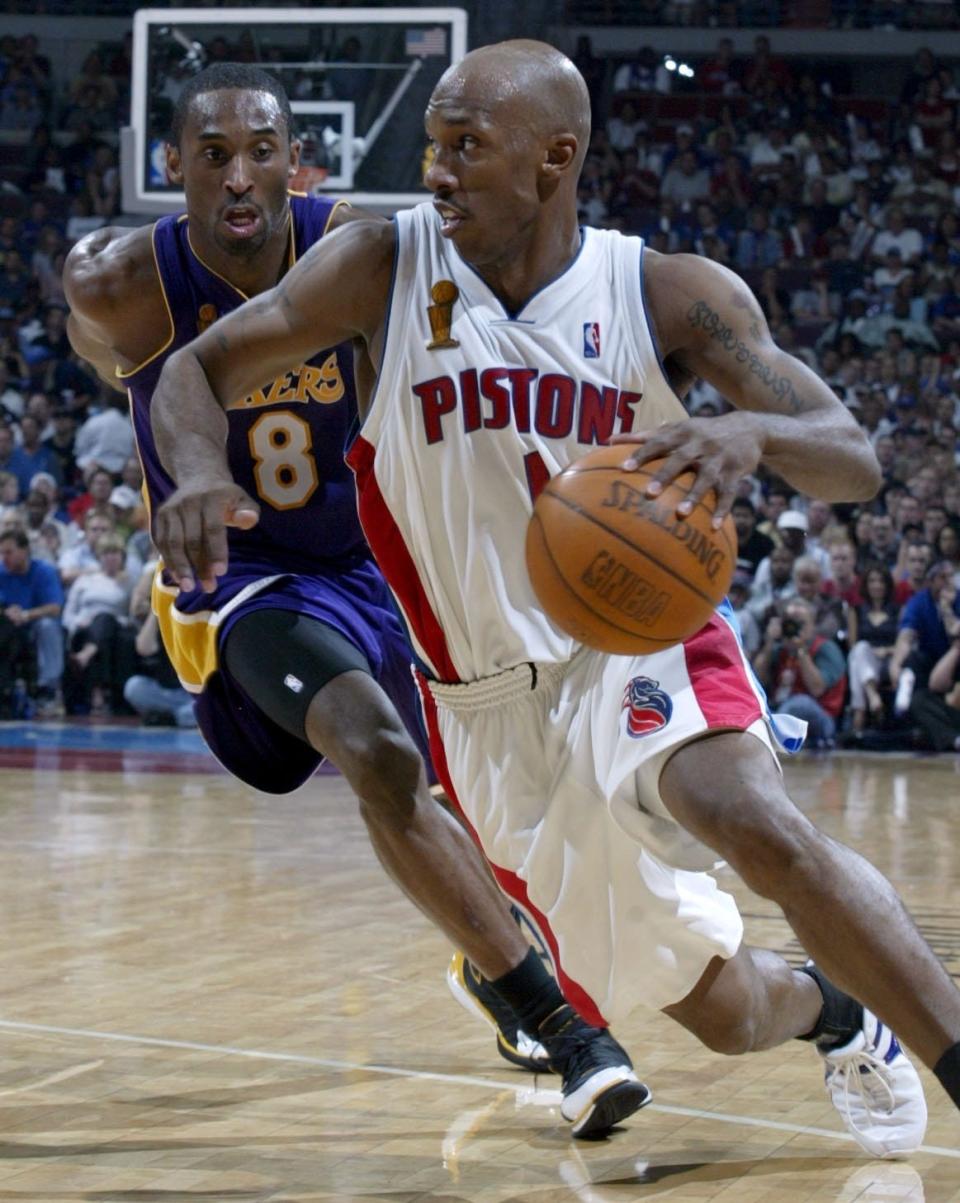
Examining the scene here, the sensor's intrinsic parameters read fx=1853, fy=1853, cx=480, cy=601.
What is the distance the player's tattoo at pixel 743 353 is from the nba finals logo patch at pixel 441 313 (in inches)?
16.8

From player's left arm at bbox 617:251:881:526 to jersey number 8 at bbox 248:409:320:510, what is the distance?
1.16 metres

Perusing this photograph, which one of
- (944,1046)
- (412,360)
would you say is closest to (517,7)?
(412,360)

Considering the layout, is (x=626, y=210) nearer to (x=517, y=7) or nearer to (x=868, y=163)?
(x=868, y=163)

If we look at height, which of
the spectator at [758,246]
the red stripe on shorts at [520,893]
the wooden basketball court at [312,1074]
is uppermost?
the spectator at [758,246]

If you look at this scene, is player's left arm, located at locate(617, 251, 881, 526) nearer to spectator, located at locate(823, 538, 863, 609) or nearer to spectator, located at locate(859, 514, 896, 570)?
spectator, located at locate(823, 538, 863, 609)

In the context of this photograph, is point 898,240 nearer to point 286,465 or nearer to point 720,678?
point 286,465

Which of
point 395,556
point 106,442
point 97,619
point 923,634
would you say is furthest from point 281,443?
point 106,442

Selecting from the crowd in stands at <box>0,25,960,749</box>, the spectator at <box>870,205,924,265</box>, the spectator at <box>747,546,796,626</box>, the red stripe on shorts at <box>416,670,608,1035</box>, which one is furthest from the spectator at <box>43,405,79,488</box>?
the red stripe on shorts at <box>416,670,608,1035</box>

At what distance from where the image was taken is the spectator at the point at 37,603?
12125 mm

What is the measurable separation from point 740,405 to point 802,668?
26.3 feet

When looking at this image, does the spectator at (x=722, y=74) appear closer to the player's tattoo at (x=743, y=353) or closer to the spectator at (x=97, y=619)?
the spectator at (x=97, y=619)

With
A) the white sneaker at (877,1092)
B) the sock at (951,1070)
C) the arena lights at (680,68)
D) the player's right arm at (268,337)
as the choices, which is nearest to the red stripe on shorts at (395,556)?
the player's right arm at (268,337)

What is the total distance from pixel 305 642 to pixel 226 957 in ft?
4.60

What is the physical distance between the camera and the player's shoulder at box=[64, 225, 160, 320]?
14.3 feet
